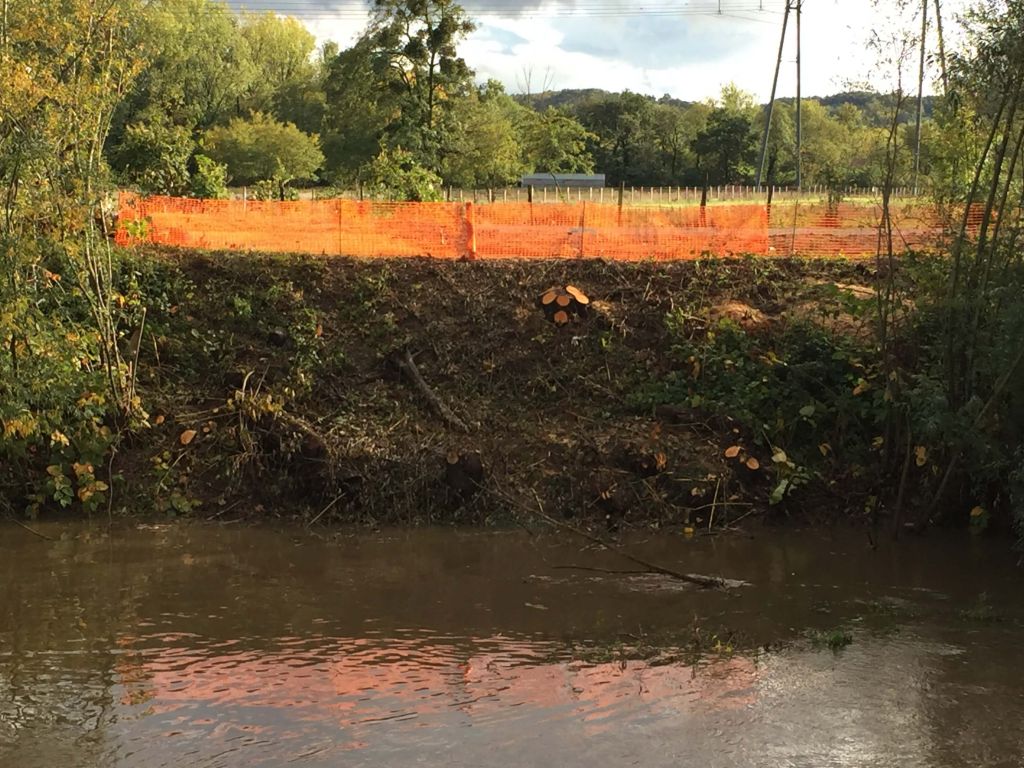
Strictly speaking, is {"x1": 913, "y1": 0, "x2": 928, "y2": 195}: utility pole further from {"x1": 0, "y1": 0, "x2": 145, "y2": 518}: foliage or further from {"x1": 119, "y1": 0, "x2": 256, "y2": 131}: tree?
{"x1": 119, "y1": 0, "x2": 256, "y2": 131}: tree

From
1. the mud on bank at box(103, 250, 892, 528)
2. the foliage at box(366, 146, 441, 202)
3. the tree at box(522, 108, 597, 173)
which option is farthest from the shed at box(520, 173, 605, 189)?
the mud on bank at box(103, 250, 892, 528)

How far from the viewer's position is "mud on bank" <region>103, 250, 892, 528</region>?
36.8 ft

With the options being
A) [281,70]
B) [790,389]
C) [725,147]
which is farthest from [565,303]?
[281,70]

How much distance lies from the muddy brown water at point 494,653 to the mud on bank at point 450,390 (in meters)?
0.76

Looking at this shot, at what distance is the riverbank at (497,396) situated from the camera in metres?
11.2

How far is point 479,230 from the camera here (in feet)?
52.6

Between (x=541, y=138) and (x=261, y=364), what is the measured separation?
51528 mm

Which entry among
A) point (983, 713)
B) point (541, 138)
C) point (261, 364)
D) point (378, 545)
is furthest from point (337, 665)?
point (541, 138)

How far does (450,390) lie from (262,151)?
45484 mm

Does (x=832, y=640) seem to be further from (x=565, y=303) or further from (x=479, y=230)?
(x=479, y=230)

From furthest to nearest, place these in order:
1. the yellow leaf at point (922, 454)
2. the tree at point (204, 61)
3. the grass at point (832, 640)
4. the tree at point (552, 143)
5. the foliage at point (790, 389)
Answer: the tree at point (552, 143), the tree at point (204, 61), the foliage at point (790, 389), the yellow leaf at point (922, 454), the grass at point (832, 640)

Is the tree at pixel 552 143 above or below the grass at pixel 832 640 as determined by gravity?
above

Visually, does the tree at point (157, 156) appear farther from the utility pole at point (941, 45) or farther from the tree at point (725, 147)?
the tree at point (725, 147)

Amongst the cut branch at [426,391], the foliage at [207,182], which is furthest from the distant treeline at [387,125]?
the cut branch at [426,391]
